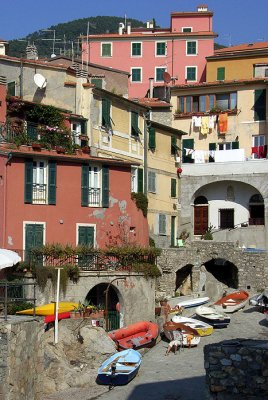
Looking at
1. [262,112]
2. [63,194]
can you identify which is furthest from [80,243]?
[262,112]

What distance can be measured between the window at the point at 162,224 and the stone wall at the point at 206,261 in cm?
203

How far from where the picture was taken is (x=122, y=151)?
148 ft

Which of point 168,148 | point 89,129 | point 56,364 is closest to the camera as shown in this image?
point 56,364

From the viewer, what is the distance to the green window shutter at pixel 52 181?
37.3 meters

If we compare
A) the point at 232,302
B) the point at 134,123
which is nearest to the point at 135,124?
the point at 134,123

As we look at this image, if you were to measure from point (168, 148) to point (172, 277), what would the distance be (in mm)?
8829

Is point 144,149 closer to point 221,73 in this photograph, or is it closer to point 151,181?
point 151,181

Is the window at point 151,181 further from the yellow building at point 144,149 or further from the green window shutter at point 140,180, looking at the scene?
the green window shutter at point 140,180

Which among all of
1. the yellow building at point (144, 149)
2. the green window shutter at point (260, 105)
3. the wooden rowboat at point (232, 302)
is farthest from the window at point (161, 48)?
the wooden rowboat at point (232, 302)

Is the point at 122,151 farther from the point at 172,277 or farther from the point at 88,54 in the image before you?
the point at 88,54

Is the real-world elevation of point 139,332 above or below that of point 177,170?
below

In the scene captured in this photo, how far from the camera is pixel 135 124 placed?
4619 centimetres

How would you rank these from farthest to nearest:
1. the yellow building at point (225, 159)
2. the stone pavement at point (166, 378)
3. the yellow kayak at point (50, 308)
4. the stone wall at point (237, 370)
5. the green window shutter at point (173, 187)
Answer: the yellow building at point (225, 159) < the green window shutter at point (173, 187) < the yellow kayak at point (50, 308) < the stone pavement at point (166, 378) < the stone wall at point (237, 370)

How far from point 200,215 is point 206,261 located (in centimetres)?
685
